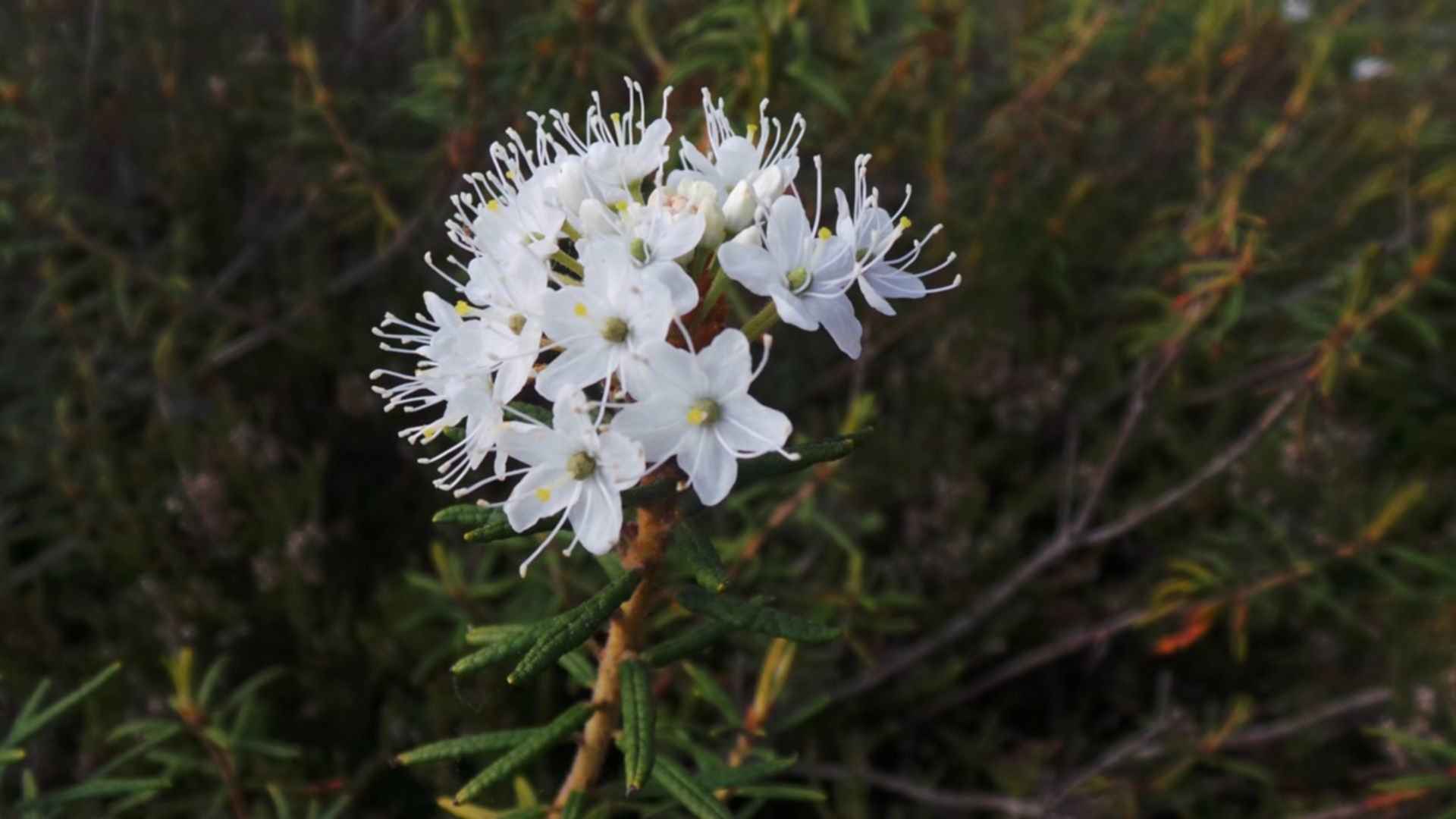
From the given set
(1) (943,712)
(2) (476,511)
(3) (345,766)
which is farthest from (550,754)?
(2) (476,511)

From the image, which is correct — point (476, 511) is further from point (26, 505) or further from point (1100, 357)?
point (1100, 357)

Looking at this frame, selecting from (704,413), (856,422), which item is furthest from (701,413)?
(856,422)

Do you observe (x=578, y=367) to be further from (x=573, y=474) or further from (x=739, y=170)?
(x=739, y=170)

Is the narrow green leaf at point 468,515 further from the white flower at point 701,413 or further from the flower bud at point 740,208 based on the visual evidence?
the flower bud at point 740,208

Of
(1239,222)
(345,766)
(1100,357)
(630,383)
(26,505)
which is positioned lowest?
(345,766)

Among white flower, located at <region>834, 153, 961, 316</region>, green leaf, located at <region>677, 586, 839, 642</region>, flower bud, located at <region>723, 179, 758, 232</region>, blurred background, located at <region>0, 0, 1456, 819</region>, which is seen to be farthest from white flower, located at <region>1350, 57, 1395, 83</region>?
green leaf, located at <region>677, 586, 839, 642</region>

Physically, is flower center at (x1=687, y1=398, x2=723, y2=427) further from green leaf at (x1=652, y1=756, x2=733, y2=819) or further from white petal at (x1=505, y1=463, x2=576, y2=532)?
green leaf at (x1=652, y1=756, x2=733, y2=819)
